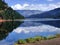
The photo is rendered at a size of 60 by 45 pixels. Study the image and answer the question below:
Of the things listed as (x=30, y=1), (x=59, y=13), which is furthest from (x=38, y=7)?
(x=59, y=13)

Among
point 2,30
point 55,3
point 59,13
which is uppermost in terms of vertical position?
point 55,3

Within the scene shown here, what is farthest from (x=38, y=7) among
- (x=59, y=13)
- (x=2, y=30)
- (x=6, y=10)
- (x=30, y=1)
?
(x=2, y=30)

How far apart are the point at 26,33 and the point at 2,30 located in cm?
38

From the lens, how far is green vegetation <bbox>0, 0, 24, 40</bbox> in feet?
8.52

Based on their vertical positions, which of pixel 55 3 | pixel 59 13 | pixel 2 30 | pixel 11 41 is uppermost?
pixel 55 3

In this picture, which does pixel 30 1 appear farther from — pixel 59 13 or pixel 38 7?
pixel 59 13

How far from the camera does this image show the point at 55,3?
2.68m

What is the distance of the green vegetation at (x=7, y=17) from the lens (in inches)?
102

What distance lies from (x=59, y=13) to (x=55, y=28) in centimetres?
26

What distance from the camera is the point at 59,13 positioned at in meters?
2.67

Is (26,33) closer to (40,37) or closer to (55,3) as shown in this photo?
(40,37)

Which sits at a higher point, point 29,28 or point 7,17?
point 7,17

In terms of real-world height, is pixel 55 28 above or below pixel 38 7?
below

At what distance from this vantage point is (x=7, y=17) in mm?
2600
